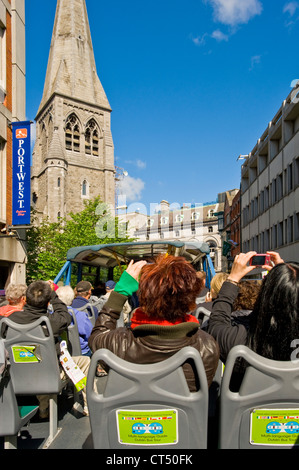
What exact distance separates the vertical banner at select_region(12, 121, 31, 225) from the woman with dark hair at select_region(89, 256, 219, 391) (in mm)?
14139

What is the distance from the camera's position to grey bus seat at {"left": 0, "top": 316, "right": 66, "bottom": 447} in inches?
152

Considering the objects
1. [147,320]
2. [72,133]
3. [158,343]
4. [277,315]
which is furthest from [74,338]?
[72,133]

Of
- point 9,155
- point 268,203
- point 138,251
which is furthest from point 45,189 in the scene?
point 138,251

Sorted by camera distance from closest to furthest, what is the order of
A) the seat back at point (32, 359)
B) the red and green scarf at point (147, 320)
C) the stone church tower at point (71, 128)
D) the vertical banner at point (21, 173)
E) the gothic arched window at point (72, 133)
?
the red and green scarf at point (147, 320) < the seat back at point (32, 359) < the vertical banner at point (21, 173) < the stone church tower at point (71, 128) < the gothic arched window at point (72, 133)

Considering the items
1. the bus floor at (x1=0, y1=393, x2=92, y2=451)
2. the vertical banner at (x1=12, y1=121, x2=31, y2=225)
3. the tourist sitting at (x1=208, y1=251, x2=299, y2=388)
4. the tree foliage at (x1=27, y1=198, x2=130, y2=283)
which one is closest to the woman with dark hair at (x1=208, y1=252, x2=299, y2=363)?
the tourist sitting at (x1=208, y1=251, x2=299, y2=388)

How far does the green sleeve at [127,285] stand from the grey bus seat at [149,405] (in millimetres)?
564

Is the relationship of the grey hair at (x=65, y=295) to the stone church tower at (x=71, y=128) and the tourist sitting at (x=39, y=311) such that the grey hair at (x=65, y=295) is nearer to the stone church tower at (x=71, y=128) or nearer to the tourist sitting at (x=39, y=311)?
the tourist sitting at (x=39, y=311)

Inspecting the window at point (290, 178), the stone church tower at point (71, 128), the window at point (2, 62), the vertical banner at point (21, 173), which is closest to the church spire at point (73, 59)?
the stone church tower at point (71, 128)

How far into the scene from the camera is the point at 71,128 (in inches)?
A: 2525

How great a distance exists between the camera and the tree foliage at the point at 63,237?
27.5 m

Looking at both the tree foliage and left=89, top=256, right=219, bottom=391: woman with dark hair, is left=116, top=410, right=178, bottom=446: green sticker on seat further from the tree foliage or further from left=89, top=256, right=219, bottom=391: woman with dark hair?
the tree foliage

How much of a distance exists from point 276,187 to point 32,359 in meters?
29.3

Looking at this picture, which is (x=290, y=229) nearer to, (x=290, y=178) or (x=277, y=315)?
(x=290, y=178)

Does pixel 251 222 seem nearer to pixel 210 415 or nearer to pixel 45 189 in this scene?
pixel 45 189
